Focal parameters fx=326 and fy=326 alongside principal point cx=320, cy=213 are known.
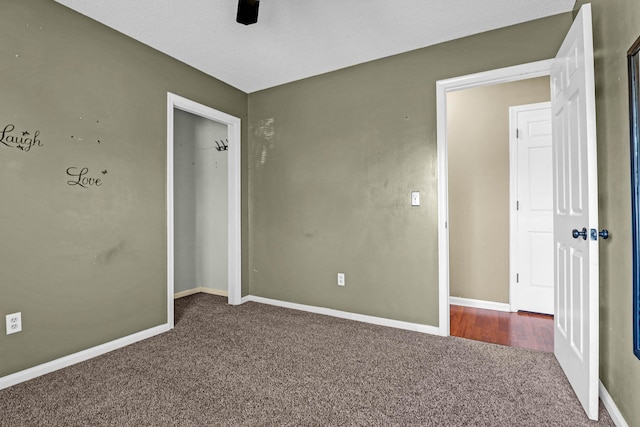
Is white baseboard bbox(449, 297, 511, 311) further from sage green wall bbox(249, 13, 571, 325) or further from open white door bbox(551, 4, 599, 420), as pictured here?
open white door bbox(551, 4, 599, 420)

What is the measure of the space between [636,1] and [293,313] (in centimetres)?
327

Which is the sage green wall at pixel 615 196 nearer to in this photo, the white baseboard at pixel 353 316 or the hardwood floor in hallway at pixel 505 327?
the hardwood floor in hallway at pixel 505 327

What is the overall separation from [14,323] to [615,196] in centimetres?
353

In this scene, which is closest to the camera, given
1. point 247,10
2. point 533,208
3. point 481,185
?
point 247,10

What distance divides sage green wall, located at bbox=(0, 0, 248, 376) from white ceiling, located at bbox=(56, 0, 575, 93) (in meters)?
0.25

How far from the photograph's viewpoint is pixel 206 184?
14.0 ft

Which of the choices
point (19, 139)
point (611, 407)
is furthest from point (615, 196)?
point (19, 139)

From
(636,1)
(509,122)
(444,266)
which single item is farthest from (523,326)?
(636,1)

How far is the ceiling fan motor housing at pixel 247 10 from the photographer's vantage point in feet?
6.26

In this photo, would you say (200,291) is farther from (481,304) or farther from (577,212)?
(577,212)

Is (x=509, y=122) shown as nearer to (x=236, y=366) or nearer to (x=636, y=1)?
(x=636, y=1)

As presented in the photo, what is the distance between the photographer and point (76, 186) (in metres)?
2.35

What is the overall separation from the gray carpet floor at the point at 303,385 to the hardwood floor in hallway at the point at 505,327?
217mm

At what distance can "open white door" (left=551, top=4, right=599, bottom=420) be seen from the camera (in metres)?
1.62
